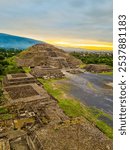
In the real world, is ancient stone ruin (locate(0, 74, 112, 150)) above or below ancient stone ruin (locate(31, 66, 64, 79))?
below

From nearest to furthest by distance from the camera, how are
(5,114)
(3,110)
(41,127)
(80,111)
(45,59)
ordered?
(41,127), (5,114), (3,110), (80,111), (45,59)

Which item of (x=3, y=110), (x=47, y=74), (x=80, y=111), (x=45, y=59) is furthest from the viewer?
(x=45, y=59)

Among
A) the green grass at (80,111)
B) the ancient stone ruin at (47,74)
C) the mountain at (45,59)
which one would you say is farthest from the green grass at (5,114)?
the mountain at (45,59)

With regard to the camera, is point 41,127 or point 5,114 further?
point 5,114

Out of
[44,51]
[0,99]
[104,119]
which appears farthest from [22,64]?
[104,119]

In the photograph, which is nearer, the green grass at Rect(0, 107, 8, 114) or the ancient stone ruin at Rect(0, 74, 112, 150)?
the ancient stone ruin at Rect(0, 74, 112, 150)

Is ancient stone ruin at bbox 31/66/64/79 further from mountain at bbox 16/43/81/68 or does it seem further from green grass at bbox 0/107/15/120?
green grass at bbox 0/107/15/120

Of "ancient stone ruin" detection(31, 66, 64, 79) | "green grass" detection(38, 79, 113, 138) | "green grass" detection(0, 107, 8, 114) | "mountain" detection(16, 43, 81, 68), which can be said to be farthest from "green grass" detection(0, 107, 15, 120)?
"mountain" detection(16, 43, 81, 68)

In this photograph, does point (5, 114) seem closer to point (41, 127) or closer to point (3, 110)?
point (3, 110)

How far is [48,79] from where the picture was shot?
1312 inches

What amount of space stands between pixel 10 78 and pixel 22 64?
21.5 meters

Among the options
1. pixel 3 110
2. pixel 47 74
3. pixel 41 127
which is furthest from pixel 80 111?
pixel 47 74

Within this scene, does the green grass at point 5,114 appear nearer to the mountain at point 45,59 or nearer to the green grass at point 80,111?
the green grass at point 80,111

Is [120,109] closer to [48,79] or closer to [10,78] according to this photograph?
[10,78]
